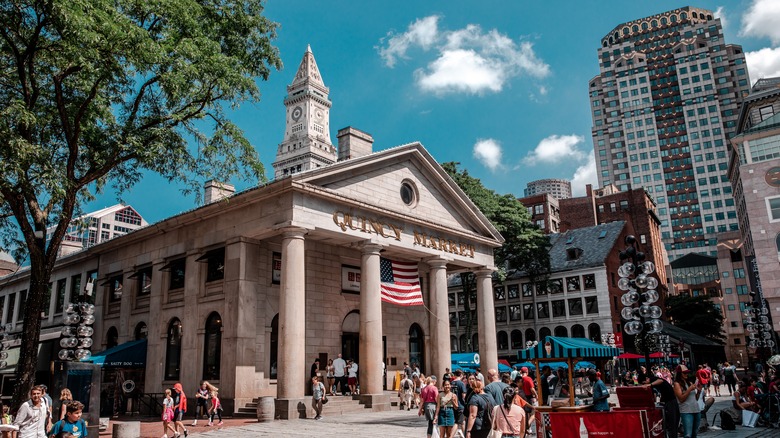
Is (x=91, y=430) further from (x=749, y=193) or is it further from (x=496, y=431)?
(x=749, y=193)

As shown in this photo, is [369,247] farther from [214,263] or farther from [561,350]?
[561,350]

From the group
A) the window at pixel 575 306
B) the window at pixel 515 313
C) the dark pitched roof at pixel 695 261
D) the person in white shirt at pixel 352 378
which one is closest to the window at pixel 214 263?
the person in white shirt at pixel 352 378

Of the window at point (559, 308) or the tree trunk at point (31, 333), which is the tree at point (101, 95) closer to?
the tree trunk at point (31, 333)

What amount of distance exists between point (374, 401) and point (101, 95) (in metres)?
15.0

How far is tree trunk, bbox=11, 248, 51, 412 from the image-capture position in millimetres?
16203

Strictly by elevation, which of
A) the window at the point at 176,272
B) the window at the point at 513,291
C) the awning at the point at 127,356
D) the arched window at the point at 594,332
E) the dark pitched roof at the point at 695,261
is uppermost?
the dark pitched roof at the point at 695,261

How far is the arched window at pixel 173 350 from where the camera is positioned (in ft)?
88.3

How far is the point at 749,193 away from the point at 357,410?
45.8 metres

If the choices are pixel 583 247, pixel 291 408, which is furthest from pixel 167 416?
pixel 583 247

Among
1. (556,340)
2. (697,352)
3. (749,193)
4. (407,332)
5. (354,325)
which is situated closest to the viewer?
(556,340)

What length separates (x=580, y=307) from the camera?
58.3 m

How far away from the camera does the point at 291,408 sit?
20.9m

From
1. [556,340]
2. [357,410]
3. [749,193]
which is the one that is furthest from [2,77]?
[749,193]

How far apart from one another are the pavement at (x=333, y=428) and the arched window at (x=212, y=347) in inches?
131
